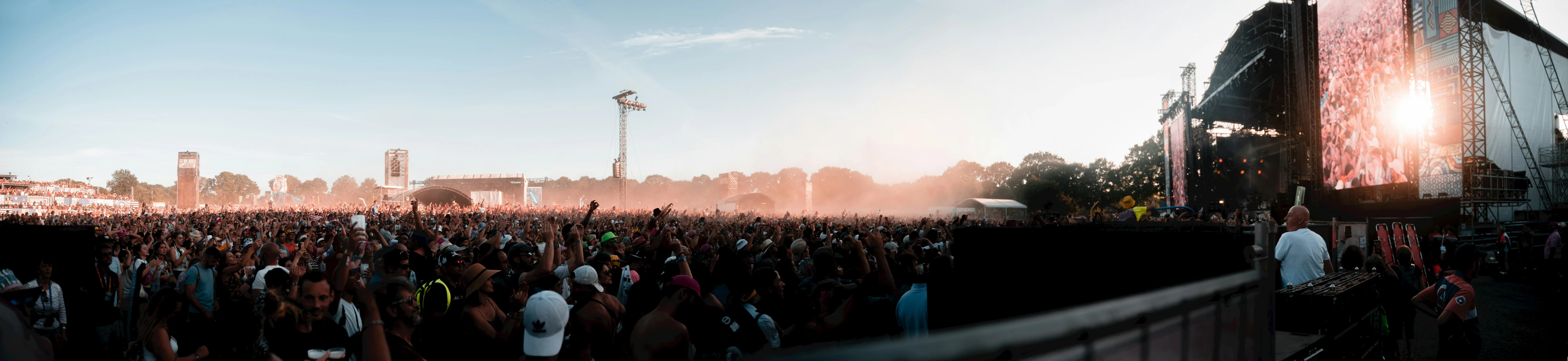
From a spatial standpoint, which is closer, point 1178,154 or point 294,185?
point 1178,154

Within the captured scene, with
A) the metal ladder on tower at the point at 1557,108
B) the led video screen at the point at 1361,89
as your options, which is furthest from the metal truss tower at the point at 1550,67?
the led video screen at the point at 1361,89

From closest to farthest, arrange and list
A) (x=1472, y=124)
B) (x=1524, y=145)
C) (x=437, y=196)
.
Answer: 1. (x=1472, y=124)
2. (x=1524, y=145)
3. (x=437, y=196)

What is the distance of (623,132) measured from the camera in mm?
51156

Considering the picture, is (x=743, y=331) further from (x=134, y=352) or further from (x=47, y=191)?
(x=47, y=191)

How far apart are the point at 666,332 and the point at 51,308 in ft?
18.7

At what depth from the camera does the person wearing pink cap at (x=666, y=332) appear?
11.3ft

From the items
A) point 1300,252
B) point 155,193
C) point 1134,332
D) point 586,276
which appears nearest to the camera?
point 1134,332

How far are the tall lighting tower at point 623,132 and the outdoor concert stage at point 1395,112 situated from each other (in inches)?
1419

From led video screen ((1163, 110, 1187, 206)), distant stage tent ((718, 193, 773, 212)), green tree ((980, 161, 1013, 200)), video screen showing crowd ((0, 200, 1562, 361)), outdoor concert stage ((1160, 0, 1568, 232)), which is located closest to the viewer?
video screen showing crowd ((0, 200, 1562, 361))

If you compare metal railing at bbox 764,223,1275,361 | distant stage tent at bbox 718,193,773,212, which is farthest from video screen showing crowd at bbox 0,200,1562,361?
distant stage tent at bbox 718,193,773,212

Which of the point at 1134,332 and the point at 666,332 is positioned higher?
the point at 1134,332

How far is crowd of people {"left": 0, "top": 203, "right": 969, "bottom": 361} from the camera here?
367 cm

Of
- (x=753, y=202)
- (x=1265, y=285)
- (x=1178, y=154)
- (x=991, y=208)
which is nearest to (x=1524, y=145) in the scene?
(x=1178, y=154)

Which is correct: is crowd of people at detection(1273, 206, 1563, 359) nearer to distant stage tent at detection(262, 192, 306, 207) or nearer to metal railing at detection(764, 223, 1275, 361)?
metal railing at detection(764, 223, 1275, 361)
